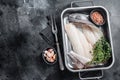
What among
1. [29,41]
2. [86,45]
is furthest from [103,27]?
[29,41]

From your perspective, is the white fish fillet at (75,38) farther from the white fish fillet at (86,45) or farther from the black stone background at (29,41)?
the black stone background at (29,41)

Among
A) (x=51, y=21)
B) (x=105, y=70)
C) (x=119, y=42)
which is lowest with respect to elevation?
(x=105, y=70)

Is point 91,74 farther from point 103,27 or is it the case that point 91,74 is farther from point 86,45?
point 103,27

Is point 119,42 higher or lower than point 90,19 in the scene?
lower

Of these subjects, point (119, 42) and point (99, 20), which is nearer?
point (99, 20)

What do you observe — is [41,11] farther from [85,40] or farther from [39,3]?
[85,40]

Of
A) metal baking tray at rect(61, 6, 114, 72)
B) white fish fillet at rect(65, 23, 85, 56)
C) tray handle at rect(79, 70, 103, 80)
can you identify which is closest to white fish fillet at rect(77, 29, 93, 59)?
white fish fillet at rect(65, 23, 85, 56)

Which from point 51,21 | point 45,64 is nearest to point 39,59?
point 45,64

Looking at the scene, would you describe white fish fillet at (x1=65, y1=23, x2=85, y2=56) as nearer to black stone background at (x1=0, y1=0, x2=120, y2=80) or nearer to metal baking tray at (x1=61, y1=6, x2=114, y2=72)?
metal baking tray at (x1=61, y1=6, x2=114, y2=72)
